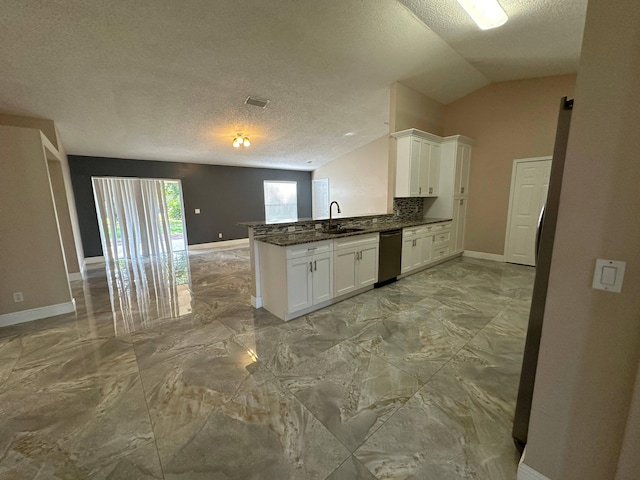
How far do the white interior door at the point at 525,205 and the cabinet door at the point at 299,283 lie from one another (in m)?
4.43

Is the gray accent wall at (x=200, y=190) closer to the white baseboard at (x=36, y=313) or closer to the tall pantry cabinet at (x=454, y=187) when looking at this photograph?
the white baseboard at (x=36, y=313)

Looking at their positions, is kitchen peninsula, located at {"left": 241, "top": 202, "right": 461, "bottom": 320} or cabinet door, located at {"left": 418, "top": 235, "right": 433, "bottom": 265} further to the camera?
cabinet door, located at {"left": 418, "top": 235, "right": 433, "bottom": 265}

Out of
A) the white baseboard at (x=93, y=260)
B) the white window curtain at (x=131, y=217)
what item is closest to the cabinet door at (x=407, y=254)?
the white window curtain at (x=131, y=217)

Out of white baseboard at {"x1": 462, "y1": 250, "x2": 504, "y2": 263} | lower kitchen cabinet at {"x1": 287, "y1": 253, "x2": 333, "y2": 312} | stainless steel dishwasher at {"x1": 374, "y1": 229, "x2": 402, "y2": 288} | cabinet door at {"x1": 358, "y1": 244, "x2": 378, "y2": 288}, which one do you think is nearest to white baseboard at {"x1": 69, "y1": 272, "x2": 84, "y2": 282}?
lower kitchen cabinet at {"x1": 287, "y1": 253, "x2": 333, "y2": 312}

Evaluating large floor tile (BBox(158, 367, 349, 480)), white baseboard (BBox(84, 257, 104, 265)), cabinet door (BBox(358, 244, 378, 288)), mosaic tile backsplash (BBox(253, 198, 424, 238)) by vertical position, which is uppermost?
mosaic tile backsplash (BBox(253, 198, 424, 238))

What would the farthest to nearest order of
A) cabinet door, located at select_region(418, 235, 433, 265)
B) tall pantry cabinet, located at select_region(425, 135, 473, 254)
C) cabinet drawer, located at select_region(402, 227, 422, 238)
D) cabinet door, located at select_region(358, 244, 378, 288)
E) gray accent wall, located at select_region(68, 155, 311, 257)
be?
gray accent wall, located at select_region(68, 155, 311, 257) → tall pantry cabinet, located at select_region(425, 135, 473, 254) → cabinet door, located at select_region(418, 235, 433, 265) → cabinet drawer, located at select_region(402, 227, 422, 238) → cabinet door, located at select_region(358, 244, 378, 288)

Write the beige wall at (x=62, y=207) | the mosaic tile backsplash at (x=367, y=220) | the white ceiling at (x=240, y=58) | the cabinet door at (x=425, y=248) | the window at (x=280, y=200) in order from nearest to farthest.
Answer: the white ceiling at (x=240, y=58) → the mosaic tile backsplash at (x=367, y=220) → the beige wall at (x=62, y=207) → the cabinet door at (x=425, y=248) → the window at (x=280, y=200)

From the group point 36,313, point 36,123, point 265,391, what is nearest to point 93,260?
point 36,123

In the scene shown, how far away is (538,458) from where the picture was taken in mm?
1166

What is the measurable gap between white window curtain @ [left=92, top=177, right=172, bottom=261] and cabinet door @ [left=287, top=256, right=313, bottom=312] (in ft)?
18.6

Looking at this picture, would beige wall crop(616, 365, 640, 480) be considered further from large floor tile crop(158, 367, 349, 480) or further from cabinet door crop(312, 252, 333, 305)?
cabinet door crop(312, 252, 333, 305)

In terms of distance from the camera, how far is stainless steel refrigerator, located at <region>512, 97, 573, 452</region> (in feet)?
3.96

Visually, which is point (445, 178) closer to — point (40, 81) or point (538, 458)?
point (538, 458)

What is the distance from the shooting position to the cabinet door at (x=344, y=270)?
328 centimetres
